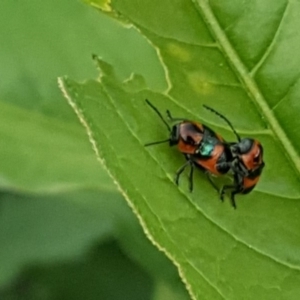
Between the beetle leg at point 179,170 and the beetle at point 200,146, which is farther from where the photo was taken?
the beetle at point 200,146

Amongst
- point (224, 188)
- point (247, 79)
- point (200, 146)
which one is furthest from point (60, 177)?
point (247, 79)

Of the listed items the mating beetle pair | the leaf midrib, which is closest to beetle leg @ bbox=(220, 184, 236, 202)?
the mating beetle pair

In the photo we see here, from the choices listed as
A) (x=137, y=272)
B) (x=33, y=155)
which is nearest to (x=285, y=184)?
(x=33, y=155)

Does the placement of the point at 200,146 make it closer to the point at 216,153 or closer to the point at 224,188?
the point at 216,153

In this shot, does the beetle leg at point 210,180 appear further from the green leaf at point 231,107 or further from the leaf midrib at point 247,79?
the leaf midrib at point 247,79

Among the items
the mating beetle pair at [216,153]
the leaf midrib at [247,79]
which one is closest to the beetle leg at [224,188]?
the mating beetle pair at [216,153]
